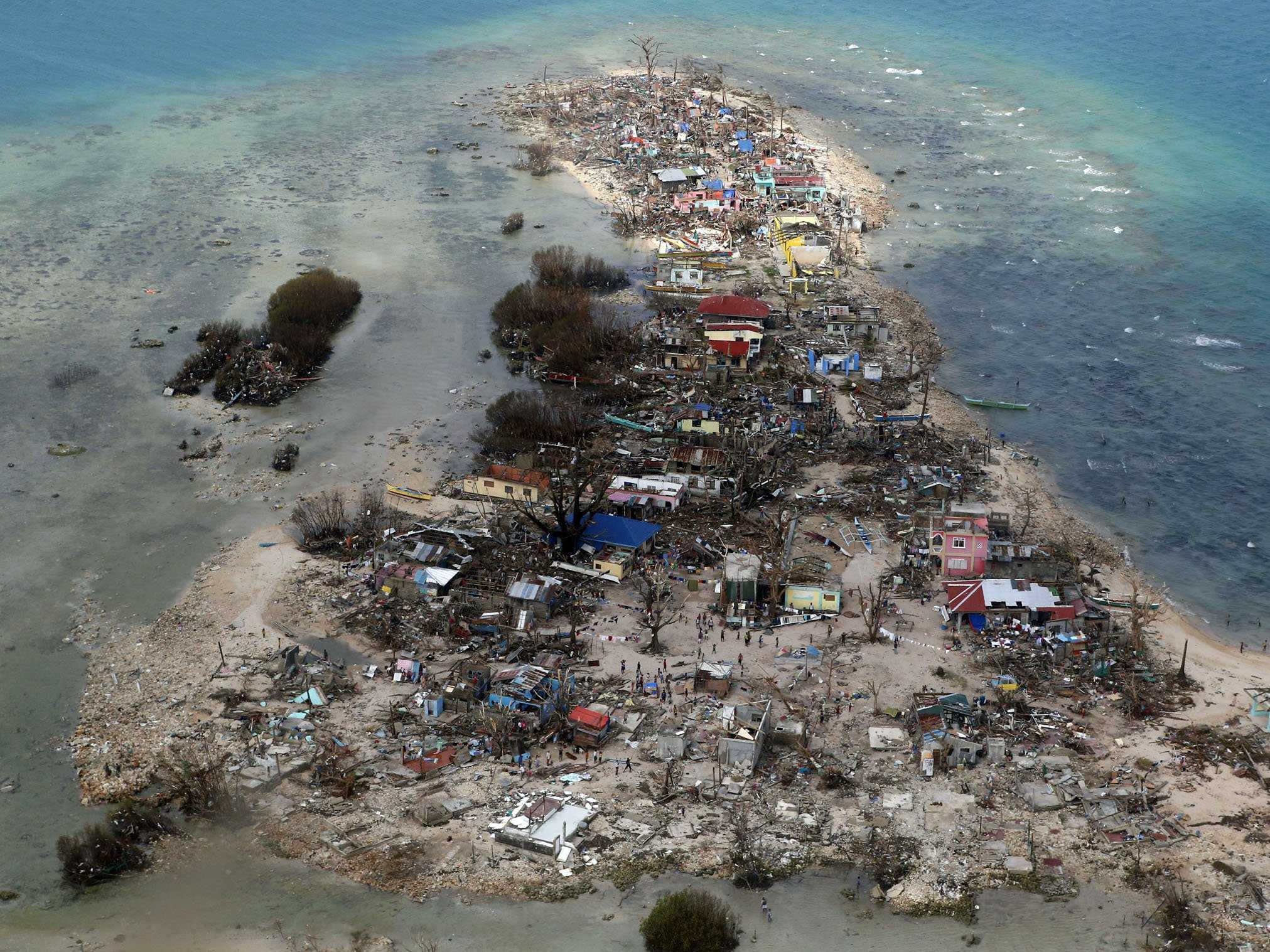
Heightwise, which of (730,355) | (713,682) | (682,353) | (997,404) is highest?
(730,355)

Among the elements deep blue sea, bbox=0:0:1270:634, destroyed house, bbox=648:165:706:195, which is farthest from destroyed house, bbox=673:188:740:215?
deep blue sea, bbox=0:0:1270:634

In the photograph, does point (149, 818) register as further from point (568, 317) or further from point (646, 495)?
Result: point (568, 317)

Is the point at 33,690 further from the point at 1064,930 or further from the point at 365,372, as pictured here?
the point at 1064,930

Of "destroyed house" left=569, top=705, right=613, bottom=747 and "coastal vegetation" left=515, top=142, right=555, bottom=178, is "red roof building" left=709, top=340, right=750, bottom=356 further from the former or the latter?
"coastal vegetation" left=515, top=142, right=555, bottom=178

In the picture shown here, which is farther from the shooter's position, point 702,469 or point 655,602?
point 702,469

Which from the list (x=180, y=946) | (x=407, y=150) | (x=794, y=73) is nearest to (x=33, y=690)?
(x=180, y=946)

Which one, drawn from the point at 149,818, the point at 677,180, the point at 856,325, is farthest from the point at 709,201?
the point at 149,818

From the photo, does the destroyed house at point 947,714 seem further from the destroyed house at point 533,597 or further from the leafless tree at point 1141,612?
the destroyed house at point 533,597
